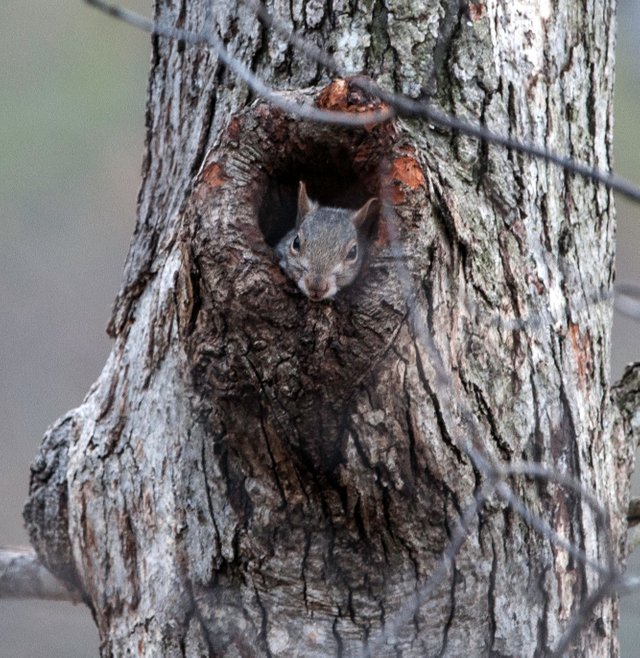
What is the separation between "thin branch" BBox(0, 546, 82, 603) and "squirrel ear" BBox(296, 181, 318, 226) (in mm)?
1248

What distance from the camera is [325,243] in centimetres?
252

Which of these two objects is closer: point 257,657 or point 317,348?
point 317,348

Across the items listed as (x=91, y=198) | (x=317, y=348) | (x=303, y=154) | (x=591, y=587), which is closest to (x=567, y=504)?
(x=591, y=587)

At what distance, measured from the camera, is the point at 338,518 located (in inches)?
83.2

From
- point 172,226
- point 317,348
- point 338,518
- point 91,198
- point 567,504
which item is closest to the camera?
point 317,348

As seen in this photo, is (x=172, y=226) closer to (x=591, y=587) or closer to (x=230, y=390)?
(x=230, y=390)

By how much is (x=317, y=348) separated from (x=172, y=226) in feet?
2.28

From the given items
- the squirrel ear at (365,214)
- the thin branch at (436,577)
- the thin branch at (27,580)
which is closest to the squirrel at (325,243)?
the squirrel ear at (365,214)

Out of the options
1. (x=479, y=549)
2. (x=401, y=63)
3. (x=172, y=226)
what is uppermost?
(x=401, y=63)

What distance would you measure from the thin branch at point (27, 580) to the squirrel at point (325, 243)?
1.17m

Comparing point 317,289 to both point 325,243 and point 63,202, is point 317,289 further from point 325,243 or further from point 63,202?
point 63,202

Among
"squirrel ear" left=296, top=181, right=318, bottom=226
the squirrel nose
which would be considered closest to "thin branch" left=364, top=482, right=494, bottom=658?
the squirrel nose

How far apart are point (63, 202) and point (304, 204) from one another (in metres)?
4.74

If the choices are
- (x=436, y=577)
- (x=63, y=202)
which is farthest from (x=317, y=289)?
(x=63, y=202)
